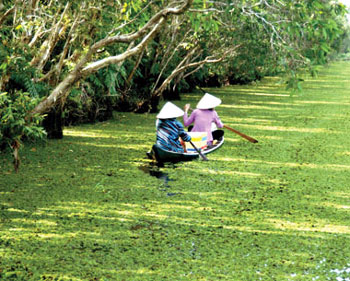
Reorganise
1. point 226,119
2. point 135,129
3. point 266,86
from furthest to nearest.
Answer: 1. point 266,86
2. point 226,119
3. point 135,129

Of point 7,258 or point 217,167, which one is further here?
point 217,167

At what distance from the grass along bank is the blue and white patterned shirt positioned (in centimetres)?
37

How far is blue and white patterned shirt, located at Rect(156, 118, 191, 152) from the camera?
769 cm

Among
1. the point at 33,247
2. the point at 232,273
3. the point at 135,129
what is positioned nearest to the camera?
the point at 232,273

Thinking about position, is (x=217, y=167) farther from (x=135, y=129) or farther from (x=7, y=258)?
(x=7, y=258)

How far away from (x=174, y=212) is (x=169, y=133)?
2.42 m

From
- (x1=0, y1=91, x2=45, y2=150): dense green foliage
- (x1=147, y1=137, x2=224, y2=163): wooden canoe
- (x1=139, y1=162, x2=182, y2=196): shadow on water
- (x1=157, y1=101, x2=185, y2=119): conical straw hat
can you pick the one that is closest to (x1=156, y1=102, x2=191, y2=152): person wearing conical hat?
(x1=157, y1=101, x2=185, y2=119): conical straw hat

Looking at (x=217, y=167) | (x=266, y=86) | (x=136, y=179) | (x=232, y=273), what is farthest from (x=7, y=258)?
(x=266, y=86)

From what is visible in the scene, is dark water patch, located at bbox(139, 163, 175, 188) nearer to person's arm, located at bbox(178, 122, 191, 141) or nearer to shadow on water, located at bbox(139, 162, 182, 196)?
shadow on water, located at bbox(139, 162, 182, 196)

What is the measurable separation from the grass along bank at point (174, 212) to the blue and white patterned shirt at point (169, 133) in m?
0.37

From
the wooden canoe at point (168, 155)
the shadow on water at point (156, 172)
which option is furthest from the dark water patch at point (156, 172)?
the wooden canoe at point (168, 155)

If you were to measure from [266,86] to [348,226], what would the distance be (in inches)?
697

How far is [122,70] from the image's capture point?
10.5 metres

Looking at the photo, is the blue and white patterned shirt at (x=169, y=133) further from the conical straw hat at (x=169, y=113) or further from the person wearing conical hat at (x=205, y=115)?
the person wearing conical hat at (x=205, y=115)
